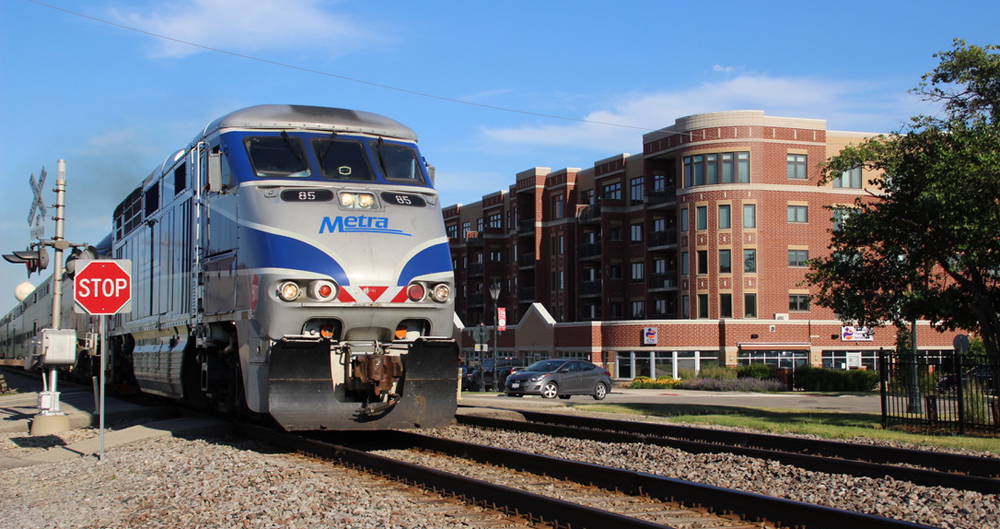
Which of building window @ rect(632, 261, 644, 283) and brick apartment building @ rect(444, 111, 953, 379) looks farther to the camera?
building window @ rect(632, 261, 644, 283)

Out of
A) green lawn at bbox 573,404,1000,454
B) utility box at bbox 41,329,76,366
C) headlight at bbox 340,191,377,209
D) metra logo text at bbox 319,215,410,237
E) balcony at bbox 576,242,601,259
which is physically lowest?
green lawn at bbox 573,404,1000,454

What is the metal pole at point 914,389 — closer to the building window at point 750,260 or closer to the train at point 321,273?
the train at point 321,273

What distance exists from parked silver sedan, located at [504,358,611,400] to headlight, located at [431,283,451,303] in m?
21.1

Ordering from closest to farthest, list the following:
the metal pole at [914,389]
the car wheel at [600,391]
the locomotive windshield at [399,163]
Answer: the locomotive windshield at [399,163], the metal pole at [914,389], the car wheel at [600,391]

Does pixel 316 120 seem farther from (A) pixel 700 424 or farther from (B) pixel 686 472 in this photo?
(A) pixel 700 424

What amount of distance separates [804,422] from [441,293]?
36.7 ft

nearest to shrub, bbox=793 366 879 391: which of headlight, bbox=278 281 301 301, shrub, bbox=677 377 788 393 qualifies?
shrub, bbox=677 377 788 393

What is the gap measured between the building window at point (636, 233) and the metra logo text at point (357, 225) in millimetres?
49250

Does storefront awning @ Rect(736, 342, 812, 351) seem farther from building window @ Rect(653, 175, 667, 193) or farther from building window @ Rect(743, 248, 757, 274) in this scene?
building window @ Rect(653, 175, 667, 193)

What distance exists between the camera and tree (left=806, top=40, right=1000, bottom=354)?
17.9 meters

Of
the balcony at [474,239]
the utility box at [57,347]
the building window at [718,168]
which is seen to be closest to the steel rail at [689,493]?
the utility box at [57,347]

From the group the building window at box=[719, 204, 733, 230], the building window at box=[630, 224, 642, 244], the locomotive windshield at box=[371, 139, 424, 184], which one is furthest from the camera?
the building window at box=[630, 224, 642, 244]

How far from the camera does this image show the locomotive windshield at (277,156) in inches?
464

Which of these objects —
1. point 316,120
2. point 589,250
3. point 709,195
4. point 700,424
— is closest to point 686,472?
point 316,120
